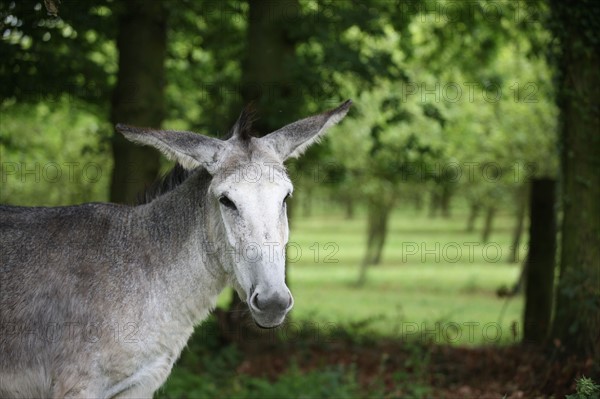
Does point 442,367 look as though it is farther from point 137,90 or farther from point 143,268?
point 137,90

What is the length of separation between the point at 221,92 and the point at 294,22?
6.48 feet

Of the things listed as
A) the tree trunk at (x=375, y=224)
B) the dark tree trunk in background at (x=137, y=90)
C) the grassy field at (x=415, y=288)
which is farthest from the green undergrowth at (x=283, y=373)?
the tree trunk at (x=375, y=224)

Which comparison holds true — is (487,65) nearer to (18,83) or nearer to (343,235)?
(18,83)

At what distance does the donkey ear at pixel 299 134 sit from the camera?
4617 millimetres

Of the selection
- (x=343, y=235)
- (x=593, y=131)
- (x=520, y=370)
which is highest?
(x=593, y=131)

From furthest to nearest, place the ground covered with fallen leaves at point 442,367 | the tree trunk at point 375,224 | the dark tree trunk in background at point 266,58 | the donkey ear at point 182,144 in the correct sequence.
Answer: the tree trunk at point 375,224 < the dark tree trunk in background at point 266,58 < the ground covered with fallen leaves at point 442,367 < the donkey ear at point 182,144

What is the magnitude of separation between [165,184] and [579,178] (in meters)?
4.41

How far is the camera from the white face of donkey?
3.89 metres

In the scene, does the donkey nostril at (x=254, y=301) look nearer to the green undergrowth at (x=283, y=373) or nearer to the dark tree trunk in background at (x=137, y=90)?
the green undergrowth at (x=283, y=373)

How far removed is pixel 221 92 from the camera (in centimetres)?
1052

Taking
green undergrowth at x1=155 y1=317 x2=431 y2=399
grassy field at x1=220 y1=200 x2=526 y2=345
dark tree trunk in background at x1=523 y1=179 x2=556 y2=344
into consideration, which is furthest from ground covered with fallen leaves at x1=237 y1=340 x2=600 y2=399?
dark tree trunk in background at x1=523 y1=179 x2=556 y2=344

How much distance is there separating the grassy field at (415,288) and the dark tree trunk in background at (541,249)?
0.47 meters

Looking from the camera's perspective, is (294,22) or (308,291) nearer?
(294,22)

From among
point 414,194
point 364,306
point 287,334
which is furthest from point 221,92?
point 414,194
